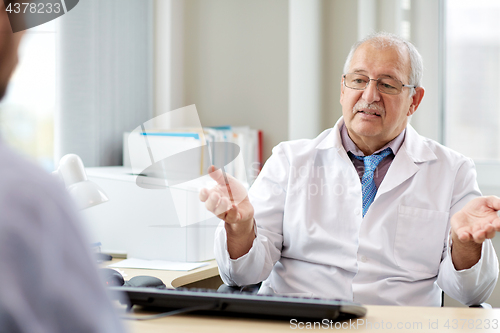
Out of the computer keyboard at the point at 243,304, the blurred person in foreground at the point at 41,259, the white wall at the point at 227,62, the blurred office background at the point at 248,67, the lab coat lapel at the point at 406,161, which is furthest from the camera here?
the white wall at the point at 227,62

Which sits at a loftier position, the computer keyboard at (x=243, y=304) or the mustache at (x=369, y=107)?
the mustache at (x=369, y=107)

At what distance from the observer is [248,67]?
2.49 m

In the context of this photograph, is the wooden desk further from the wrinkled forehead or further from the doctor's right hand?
the wrinkled forehead

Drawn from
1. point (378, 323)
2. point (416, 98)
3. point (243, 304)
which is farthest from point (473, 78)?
point (243, 304)

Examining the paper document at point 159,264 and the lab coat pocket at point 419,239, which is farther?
the paper document at point 159,264

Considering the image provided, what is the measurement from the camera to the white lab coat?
4.50 feet

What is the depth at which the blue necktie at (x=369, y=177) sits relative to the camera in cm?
146

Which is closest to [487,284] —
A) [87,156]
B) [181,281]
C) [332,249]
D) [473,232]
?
[473,232]

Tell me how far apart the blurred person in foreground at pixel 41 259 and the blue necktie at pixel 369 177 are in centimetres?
125

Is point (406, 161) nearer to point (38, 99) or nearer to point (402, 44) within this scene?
point (402, 44)

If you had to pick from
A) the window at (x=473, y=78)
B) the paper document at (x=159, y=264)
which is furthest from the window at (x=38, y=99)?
the window at (x=473, y=78)

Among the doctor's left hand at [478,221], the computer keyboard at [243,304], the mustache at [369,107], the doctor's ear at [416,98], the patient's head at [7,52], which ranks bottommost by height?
the computer keyboard at [243,304]

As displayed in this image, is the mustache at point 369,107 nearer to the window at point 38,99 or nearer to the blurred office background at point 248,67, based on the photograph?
the blurred office background at point 248,67

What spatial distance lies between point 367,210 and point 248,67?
1.29 meters
